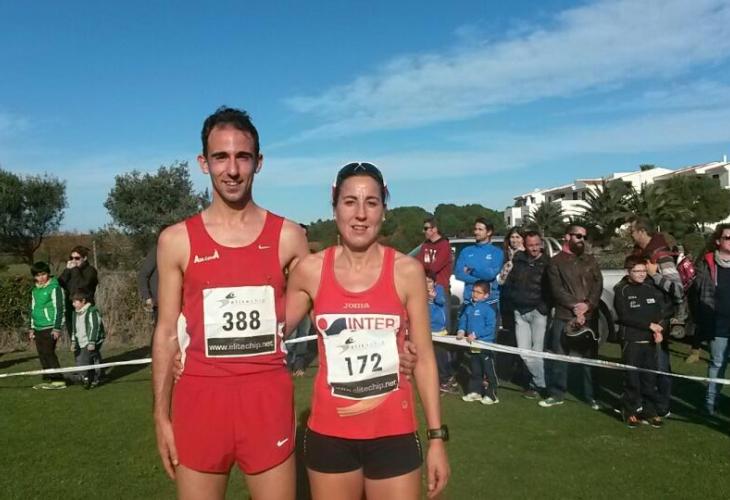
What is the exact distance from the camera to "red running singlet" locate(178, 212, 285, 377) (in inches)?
99.7

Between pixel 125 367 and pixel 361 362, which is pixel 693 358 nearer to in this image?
pixel 361 362

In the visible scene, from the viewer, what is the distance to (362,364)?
2531mm

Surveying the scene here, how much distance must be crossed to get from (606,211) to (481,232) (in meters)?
47.9

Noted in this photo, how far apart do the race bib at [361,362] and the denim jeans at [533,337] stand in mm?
5160

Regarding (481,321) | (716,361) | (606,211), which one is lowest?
(716,361)

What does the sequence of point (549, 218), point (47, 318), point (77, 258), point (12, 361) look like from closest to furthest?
point (47, 318) → point (77, 258) → point (12, 361) → point (549, 218)

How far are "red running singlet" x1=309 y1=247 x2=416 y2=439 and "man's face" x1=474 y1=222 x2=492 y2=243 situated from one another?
564 centimetres

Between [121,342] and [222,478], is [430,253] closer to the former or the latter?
[222,478]

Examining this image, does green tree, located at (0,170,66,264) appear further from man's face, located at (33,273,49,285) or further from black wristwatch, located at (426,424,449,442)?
black wristwatch, located at (426,424,449,442)

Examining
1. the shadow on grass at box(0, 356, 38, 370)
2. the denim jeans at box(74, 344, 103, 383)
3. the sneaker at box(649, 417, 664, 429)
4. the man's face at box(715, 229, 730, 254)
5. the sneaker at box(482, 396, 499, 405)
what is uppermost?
the man's face at box(715, 229, 730, 254)

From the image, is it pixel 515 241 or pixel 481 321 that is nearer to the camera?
pixel 481 321

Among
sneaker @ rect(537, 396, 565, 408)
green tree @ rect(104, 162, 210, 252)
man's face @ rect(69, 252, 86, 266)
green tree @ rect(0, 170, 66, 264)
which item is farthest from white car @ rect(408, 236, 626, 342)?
green tree @ rect(0, 170, 66, 264)

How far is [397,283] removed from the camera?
8.45ft

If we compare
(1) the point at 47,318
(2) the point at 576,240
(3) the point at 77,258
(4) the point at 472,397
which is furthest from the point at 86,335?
(2) the point at 576,240
